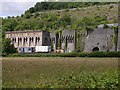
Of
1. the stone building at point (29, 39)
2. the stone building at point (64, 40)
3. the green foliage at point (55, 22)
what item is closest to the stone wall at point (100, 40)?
the stone building at point (64, 40)

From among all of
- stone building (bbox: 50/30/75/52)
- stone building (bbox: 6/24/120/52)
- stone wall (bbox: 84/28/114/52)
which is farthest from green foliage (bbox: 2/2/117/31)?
stone wall (bbox: 84/28/114/52)

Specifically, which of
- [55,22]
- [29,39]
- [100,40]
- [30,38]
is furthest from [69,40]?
[55,22]

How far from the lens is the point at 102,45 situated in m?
56.0

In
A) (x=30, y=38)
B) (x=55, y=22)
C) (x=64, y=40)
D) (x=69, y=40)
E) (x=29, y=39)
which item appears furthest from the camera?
(x=55, y=22)

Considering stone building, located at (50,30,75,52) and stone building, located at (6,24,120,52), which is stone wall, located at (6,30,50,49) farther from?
stone building, located at (50,30,75,52)

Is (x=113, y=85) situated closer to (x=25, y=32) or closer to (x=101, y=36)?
(x=101, y=36)

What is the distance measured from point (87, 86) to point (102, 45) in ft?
156

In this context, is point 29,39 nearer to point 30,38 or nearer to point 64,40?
point 30,38

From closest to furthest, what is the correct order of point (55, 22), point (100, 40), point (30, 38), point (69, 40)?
point (100, 40) < point (69, 40) < point (30, 38) < point (55, 22)

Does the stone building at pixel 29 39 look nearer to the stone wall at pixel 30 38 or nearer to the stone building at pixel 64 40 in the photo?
the stone wall at pixel 30 38

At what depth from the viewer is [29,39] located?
7225 cm

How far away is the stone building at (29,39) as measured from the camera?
69.2 meters

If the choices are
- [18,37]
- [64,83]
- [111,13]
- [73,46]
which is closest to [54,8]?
[111,13]

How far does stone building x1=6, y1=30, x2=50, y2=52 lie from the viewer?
227ft
